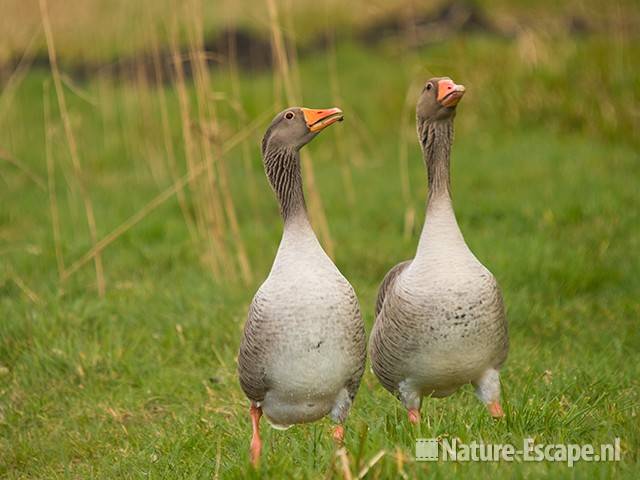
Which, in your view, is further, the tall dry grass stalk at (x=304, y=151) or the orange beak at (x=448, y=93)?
the tall dry grass stalk at (x=304, y=151)

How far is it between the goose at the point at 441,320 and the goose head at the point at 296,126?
616 mm

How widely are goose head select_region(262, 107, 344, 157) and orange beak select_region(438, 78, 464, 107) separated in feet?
1.73

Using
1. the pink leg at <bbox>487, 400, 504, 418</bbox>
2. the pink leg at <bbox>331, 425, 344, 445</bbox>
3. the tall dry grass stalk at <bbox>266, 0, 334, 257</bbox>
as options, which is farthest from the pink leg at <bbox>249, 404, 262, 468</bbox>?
the tall dry grass stalk at <bbox>266, 0, 334, 257</bbox>

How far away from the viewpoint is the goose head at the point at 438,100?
459cm

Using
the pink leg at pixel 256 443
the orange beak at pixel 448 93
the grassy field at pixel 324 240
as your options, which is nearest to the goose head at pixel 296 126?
the orange beak at pixel 448 93

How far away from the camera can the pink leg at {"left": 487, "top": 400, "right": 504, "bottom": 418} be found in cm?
444

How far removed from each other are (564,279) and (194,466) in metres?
3.73

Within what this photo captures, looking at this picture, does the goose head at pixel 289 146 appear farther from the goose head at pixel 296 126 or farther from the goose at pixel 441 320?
the goose at pixel 441 320

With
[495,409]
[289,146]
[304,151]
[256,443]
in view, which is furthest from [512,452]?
[304,151]

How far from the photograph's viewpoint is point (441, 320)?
170 inches

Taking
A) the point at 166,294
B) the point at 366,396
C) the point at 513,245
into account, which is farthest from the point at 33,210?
the point at 366,396

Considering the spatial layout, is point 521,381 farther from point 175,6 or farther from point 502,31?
point 502,31

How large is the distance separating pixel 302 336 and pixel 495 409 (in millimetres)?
1030

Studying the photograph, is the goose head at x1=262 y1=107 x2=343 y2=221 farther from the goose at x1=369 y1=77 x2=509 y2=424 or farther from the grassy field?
the grassy field
